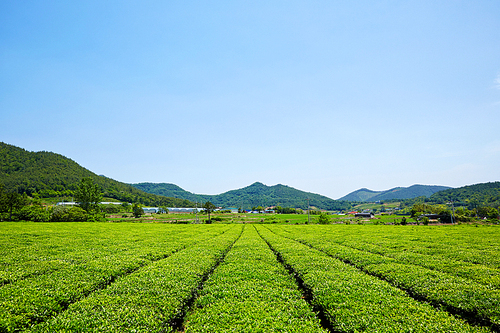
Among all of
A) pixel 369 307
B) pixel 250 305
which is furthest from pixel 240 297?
pixel 369 307

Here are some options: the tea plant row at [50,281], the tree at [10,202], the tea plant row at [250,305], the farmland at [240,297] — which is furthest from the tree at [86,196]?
the tea plant row at [250,305]

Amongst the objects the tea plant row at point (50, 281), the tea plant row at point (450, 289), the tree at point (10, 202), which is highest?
the tree at point (10, 202)

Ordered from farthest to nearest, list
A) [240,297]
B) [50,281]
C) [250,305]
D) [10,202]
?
[10,202], [50,281], [240,297], [250,305]

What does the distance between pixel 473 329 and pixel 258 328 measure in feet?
28.9

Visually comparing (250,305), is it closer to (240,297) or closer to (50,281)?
(240,297)

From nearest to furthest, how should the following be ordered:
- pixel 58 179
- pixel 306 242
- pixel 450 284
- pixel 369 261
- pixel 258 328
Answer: pixel 258 328, pixel 450 284, pixel 369 261, pixel 306 242, pixel 58 179

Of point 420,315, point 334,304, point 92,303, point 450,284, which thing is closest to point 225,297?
point 334,304

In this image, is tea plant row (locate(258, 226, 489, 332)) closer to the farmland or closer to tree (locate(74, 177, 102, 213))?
the farmland

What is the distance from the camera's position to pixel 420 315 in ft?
31.4

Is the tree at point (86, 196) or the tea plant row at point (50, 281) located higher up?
the tree at point (86, 196)

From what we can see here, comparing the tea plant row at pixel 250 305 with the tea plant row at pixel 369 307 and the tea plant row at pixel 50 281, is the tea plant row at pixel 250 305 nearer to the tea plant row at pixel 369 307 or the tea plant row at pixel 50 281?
the tea plant row at pixel 369 307

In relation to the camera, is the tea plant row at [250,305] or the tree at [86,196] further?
the tree at [86,196]

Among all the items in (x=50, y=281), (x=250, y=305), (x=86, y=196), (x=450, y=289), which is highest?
(x=86, y=196)

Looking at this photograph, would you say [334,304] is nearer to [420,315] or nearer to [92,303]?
[420,315]
